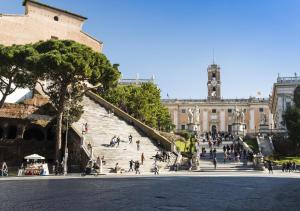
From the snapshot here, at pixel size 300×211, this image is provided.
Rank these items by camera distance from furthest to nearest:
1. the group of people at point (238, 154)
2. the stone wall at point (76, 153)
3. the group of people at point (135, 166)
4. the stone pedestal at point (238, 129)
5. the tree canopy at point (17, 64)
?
1. the stone pedestal at point (238, 129)
2. the group of people at point (238, 154)
3. the stone wall at point (76, 153)
4. the tree canopy at point (17, 64)
5. the group of people at point (135, 166)

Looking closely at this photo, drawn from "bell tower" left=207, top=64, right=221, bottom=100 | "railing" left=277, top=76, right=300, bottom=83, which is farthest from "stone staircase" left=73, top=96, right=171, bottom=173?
"bell tower" left=207, top=64, right=221, bottom=100

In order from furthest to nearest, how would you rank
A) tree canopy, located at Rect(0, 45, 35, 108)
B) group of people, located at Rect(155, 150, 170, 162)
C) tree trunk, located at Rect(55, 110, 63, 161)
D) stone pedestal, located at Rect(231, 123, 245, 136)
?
stone pedestal, located at Rect(231, 123, 245, 136), group of people, located at Rect(155, 150, 170, 162), tree canopy, located at Rect(0, 45, 35, 108), tree trunk, located at Rect(55, 110, 63, 161)

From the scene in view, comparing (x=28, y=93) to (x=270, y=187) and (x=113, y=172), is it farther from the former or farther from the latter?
(x=270, y=187)

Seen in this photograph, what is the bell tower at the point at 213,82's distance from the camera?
107688 mm

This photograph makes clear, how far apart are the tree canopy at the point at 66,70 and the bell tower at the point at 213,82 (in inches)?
2870

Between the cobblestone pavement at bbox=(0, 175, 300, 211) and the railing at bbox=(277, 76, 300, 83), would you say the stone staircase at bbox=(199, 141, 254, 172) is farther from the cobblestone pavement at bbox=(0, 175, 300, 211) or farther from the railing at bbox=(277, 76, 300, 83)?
the railing at bbox=(277, 76, 300, 83)

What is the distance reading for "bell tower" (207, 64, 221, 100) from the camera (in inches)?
4240

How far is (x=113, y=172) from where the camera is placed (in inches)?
1254

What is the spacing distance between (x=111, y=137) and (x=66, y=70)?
8.99 m

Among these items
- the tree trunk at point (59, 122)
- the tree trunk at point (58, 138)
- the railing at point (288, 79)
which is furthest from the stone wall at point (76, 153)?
the railing at point (288, 79)

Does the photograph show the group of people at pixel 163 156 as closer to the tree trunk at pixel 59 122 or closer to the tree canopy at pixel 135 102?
the tree trunk at pixel 59 122

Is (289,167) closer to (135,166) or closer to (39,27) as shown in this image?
(135,166)

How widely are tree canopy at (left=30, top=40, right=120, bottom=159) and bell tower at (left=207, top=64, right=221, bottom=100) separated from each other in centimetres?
7289

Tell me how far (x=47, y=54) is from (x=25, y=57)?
2126 mm
